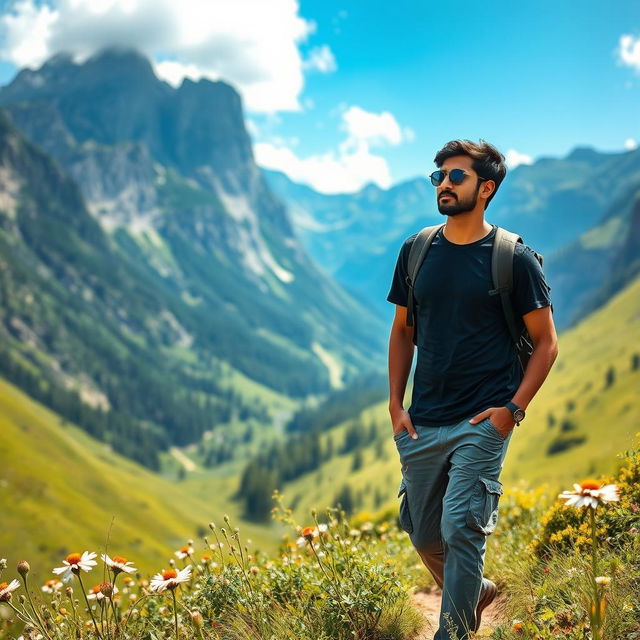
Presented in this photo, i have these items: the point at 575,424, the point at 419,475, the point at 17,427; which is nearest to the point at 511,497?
the point at 419,475

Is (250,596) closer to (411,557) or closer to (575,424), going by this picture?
(411,557)

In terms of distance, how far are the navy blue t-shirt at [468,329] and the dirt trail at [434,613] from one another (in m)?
2.23

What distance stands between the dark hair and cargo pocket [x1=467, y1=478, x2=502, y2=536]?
3.05 meters

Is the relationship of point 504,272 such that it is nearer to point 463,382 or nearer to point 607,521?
point 463,382

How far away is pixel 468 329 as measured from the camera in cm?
682

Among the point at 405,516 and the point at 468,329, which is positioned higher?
the point at 468,329

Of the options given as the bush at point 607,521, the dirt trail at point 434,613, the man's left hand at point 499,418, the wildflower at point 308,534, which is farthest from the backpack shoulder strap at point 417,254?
the dirt trail at point 434,613

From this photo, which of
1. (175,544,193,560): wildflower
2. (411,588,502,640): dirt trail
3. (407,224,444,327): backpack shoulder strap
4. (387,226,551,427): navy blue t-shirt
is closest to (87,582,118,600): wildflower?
(175,544,193,560): wildflower

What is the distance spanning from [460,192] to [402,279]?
1203 mm

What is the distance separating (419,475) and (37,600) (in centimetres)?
394

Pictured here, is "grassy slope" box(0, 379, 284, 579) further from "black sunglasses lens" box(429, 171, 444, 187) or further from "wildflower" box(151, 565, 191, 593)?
"black sunglasses lens" box(429, 171, 444, 187)

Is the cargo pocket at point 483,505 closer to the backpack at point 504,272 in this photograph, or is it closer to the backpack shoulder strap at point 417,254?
the backpack at point 504,272

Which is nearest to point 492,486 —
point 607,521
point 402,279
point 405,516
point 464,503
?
point 464,503

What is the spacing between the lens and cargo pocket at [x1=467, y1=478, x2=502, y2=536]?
6.40 m
